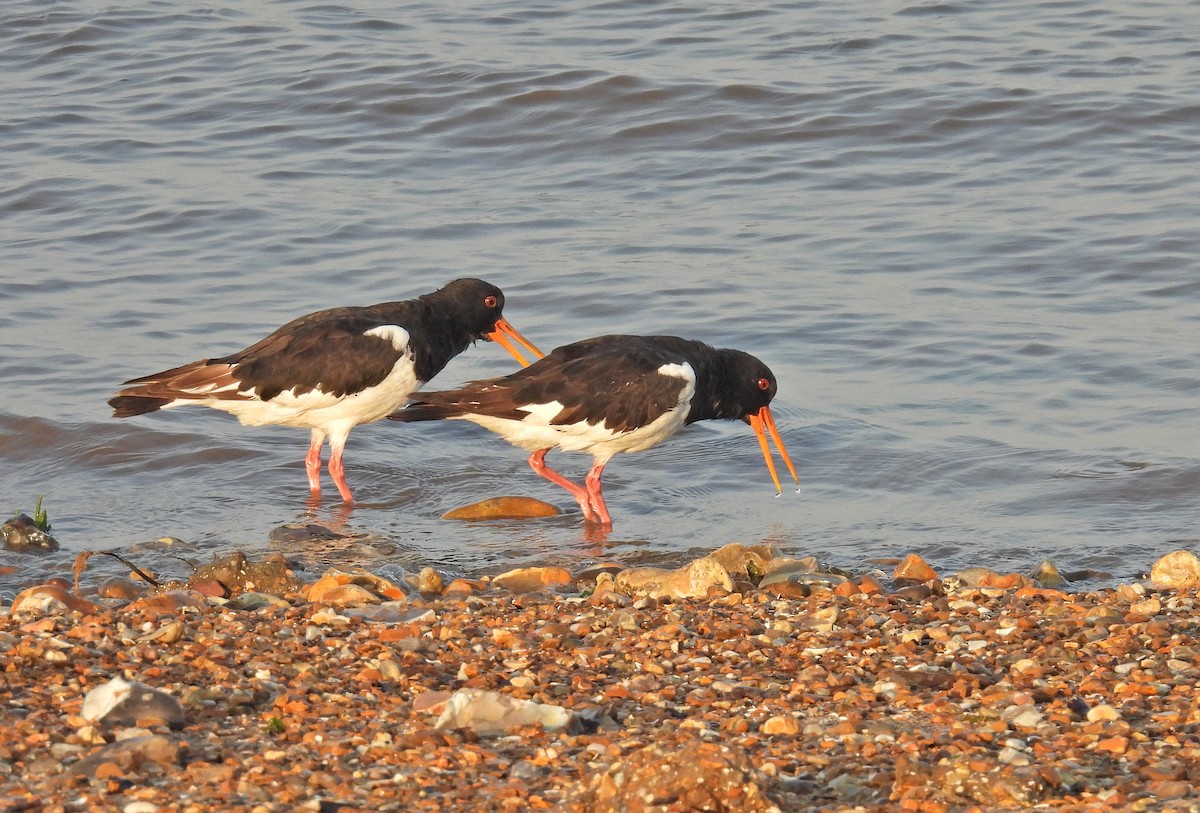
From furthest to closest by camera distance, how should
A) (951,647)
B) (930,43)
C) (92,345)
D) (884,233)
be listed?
(930,43) < (884,233) < (92,345) < (951,647)

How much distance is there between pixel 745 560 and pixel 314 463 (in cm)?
280

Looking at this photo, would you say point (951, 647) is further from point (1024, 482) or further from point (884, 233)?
point (884, 233)

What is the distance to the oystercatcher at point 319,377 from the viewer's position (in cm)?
774

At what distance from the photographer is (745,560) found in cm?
626

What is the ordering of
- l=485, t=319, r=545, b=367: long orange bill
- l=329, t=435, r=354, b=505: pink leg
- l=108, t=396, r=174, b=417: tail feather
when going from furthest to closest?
l=485, t=319, r=545, b=367: long orange bill, l=329, t=435, r=354, b=505: pink leg, l=108, t=396, r=174, b=417: tail feather

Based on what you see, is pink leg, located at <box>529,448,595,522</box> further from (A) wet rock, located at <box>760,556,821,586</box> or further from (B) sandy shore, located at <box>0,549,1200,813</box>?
(B) sandy shore, located at <box>0,549,1200,813</box>

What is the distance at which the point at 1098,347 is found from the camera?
950cm

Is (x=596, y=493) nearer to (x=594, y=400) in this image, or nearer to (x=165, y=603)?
(x=594, y=400)

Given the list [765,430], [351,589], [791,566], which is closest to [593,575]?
[791,566]

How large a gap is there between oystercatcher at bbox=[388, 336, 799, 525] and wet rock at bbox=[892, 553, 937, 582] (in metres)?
1.75

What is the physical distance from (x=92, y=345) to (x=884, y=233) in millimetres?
5469

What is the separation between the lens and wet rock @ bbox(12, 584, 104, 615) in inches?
210

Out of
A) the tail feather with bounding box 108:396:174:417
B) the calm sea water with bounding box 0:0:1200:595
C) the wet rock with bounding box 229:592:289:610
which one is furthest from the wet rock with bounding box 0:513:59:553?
the wet rock with bounding box 229:592:289:610

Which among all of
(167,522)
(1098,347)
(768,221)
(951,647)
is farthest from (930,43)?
(951,647)
